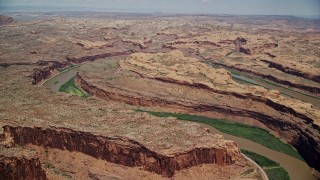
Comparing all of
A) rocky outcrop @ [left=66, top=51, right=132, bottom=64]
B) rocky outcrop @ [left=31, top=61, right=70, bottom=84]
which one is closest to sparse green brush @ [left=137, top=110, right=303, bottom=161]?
rocky outcrop @ [left=31, top=61, right=70, bottom=84]

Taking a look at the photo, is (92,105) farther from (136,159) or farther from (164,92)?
(164,92)

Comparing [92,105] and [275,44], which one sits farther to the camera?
[275,44]

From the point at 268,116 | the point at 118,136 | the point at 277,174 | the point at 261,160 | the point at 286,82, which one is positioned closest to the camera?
the point at 118,136

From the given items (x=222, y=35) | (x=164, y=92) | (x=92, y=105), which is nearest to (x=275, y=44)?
(x=222, y=35)

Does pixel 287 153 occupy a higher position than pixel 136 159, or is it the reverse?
pixel 136 159

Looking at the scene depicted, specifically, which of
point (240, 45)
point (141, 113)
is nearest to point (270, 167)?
point (141, 113)

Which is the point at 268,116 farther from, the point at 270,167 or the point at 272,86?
the point at 272,86

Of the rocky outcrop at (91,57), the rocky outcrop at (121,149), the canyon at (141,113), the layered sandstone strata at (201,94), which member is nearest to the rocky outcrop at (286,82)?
the canyon at (141,113)
